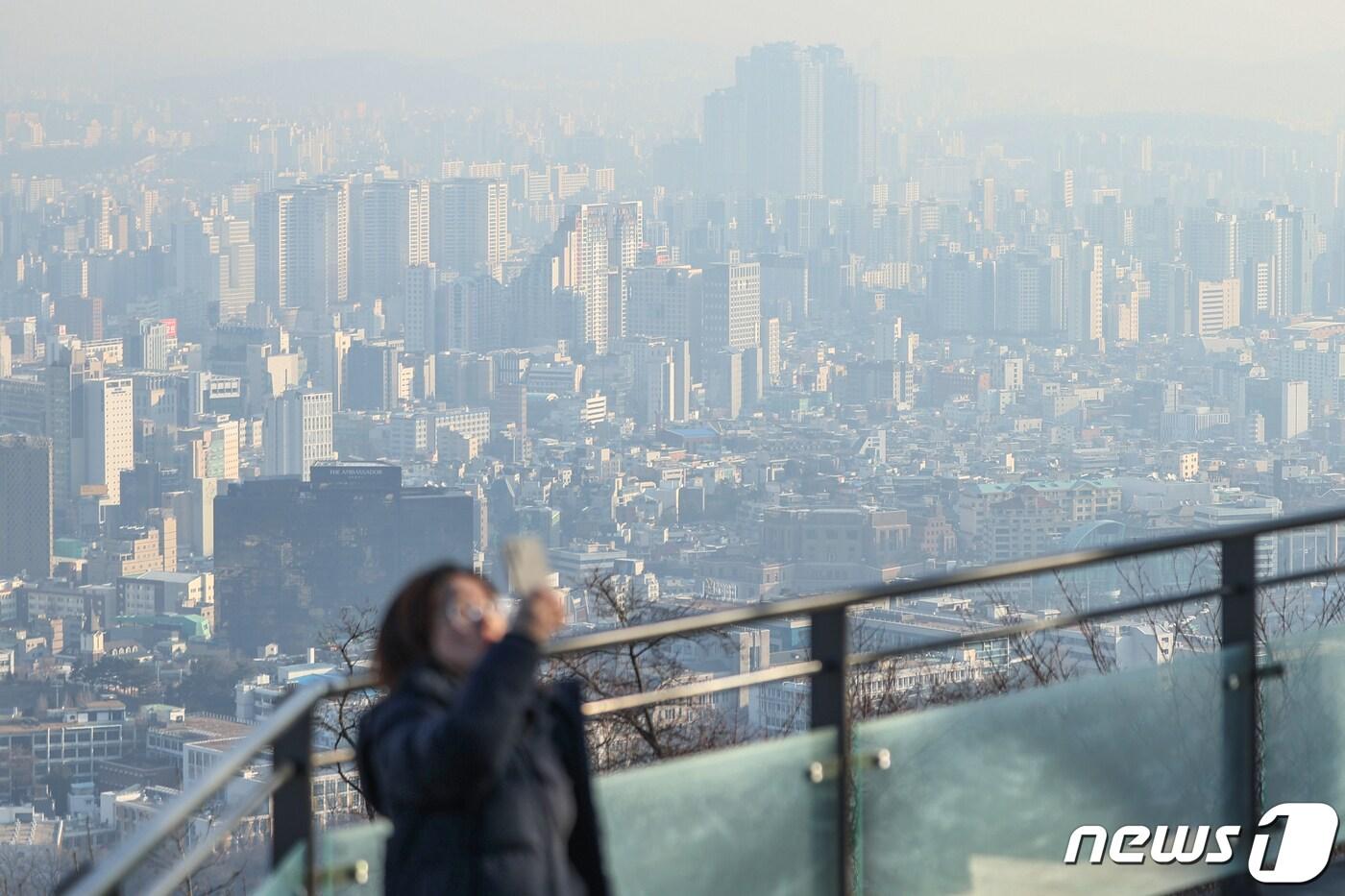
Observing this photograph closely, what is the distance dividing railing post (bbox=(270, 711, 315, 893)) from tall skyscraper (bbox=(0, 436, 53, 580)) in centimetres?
9016

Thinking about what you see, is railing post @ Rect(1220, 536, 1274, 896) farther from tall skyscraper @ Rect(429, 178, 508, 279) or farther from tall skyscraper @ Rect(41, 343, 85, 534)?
tall skyscraper @ Rect(429, 178, 508, 279)

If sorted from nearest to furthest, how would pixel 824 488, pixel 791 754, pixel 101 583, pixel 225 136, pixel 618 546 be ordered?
pixel 791 754 < pixel 101 583 < pixel 618 546 < pixel 824 488 < pixel 225 136

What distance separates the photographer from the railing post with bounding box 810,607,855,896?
2527 millimetres

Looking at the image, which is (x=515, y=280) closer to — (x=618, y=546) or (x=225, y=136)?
(x=225, y=136)

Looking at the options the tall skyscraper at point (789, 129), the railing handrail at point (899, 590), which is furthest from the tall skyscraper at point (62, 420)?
the railing handrail at point (899, 590)

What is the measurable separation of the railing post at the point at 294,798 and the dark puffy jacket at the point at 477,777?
0.19 m

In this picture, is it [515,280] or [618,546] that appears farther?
[515,280]

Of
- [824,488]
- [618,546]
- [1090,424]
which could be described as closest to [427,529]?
[618,546]

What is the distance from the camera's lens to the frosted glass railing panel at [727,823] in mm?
2396

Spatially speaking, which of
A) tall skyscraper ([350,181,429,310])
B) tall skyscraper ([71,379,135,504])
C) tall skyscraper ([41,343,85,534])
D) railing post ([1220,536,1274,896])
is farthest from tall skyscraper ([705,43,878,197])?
railing post ([1220,536,1274,896])

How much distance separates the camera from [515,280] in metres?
148

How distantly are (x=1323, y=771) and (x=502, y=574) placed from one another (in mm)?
2045

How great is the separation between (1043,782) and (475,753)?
4.68ft

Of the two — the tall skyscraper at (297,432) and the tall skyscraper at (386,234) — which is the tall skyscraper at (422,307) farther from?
the tall skyscraper at (297,432)
